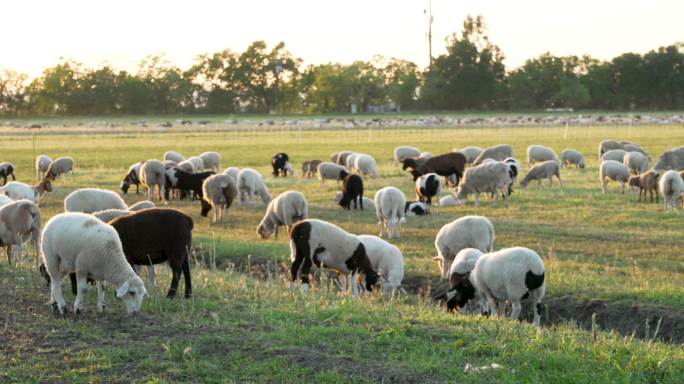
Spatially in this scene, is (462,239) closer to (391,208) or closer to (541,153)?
(391,208)

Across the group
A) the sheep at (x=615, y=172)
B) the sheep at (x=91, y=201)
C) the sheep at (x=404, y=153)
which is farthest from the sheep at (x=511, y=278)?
the sheep at (x=404, y=153)

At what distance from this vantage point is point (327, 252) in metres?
12.9

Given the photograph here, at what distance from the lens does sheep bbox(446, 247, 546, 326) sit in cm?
1067

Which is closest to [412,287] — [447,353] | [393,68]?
[447,353]

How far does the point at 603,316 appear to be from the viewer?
11.9m

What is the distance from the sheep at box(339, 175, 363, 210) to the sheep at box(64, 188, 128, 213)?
23.6 ft

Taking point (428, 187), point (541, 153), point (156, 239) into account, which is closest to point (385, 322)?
point (156, 239)

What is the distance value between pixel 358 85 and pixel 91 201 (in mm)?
114077

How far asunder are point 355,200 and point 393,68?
4536 inches

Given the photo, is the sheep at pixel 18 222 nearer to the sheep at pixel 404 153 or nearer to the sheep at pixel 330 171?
the sheep at pixel 330 171

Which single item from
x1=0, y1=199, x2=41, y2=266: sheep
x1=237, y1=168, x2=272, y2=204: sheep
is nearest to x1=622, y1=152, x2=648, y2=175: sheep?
x1=237, y1=168, x2=272, y2=204: sheep

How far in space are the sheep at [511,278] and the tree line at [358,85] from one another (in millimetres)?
104039

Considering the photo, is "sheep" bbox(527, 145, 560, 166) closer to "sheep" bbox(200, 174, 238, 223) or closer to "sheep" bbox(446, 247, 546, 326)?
"sheep" bbox(200, 174, 238, 223)

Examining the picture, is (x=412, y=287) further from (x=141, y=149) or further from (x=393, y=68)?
(x=393, y=68)
